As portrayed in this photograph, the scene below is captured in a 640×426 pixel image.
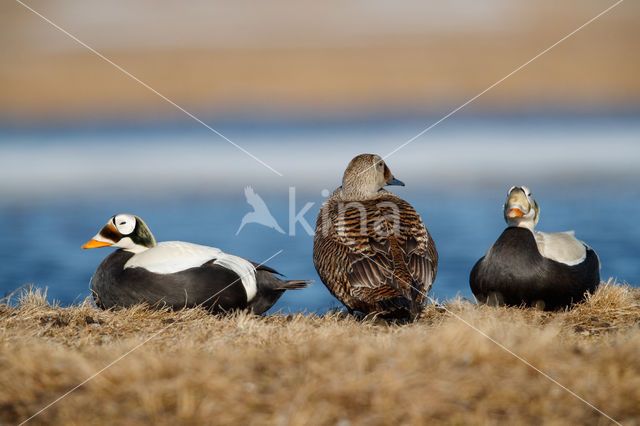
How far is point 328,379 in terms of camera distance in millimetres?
2988

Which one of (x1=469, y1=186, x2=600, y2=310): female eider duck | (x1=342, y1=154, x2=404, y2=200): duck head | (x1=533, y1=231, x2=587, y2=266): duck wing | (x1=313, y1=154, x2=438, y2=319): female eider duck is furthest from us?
(x1=342, y1=154, x2=404, y2=200): duck head

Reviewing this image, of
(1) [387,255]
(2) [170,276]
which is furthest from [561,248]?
(2) [170,276]

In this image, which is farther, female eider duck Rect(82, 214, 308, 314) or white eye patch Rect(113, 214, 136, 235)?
white eye patch Rect(113, 214, 136, 235)

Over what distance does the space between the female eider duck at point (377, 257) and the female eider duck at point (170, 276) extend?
571 millimetres

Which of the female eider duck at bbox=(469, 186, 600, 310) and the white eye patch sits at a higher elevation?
the white eye patch

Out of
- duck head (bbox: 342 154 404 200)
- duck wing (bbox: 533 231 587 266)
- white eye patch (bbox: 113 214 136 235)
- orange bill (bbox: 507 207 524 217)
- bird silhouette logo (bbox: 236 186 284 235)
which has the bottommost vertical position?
bird silhouette logo (bbox: 236 186 284 235)

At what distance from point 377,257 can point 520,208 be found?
1.40 m

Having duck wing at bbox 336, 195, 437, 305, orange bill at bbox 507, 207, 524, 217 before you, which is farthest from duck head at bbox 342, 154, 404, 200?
orange bill at bbox 507, 207, 524, 217

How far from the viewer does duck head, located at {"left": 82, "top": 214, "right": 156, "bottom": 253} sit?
17.0 feet

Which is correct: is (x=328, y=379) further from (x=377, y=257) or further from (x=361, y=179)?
(x=361, y=179)

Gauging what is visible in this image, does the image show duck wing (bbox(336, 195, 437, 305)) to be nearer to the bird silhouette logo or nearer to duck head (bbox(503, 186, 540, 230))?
duck head (bbox(503, 186, 540, 230))

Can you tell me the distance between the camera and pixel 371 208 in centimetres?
521

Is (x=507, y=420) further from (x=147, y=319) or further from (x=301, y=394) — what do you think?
(x=147, y=319)

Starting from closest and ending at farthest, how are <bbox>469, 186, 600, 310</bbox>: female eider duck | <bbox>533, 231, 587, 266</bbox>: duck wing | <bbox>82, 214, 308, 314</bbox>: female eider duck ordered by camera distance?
<bbox>82, 214, 308, 314</bbox>: female eider duck
<bbox>469, 186, 600, 310</bbox>: female eider duck
<bbox>533, 231, 587, 266</bbox>: duck wing
